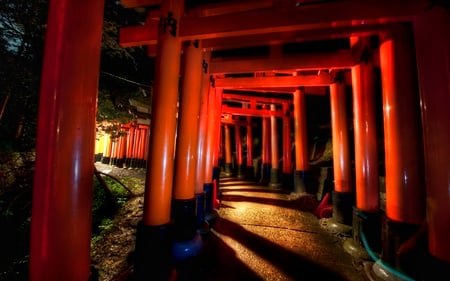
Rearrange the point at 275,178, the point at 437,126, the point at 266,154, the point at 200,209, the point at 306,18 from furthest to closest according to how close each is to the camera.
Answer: the point at 266,154 < the point at 275,178 < the point at 200,209 < the point at 306,18 < the point at 437,126

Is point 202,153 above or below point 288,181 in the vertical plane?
above

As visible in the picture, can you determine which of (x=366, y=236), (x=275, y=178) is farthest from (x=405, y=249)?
(x=275, y=178)

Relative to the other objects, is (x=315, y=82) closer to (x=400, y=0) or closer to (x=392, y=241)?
(x=400, y=0)

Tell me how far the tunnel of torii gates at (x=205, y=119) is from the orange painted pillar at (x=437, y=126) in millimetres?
10

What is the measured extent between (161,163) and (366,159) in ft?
11.9

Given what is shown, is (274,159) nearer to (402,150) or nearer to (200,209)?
(200,209)

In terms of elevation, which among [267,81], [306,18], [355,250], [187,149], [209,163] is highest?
[267,81]

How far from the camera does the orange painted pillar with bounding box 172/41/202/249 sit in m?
3.23

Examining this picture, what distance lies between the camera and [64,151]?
4.41 feet

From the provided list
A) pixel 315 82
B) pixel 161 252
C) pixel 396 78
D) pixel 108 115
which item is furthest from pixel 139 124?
pixel 396 78

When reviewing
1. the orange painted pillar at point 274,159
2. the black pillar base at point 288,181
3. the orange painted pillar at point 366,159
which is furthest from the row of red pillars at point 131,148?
the orange painted pillar at point 366,159

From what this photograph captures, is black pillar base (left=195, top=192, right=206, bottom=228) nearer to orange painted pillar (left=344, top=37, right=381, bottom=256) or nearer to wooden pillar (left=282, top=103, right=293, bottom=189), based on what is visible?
orange painted pillar (left=344, top=37, right=381, bottom=256)

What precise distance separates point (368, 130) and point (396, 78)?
1265mm

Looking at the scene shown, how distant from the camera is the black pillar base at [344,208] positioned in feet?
15.3
